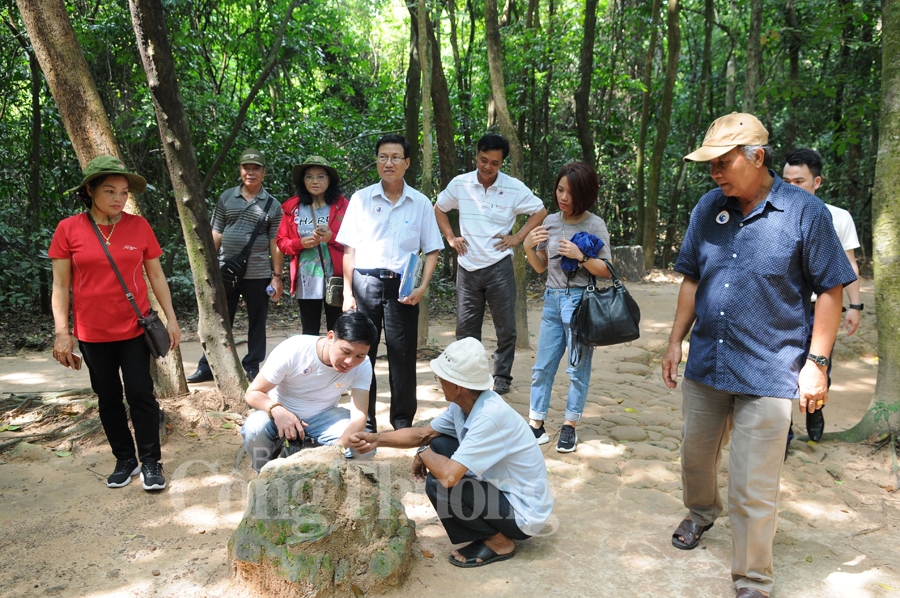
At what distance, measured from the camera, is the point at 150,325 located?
3613 millimetres

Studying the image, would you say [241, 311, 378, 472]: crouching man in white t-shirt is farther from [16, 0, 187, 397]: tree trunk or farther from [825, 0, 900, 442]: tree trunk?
[825, 0, 900, 442]: tree trunk

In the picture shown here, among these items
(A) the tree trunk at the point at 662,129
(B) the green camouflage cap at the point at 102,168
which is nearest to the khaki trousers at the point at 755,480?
(B) the green camouflage cap at the point at 102,168

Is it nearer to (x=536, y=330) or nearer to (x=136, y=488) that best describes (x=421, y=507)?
(x=136, y=488)

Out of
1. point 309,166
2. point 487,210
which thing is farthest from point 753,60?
point 309,166

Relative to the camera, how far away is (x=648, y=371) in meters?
6.73

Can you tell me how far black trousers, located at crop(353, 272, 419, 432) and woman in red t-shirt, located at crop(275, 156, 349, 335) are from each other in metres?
0.55

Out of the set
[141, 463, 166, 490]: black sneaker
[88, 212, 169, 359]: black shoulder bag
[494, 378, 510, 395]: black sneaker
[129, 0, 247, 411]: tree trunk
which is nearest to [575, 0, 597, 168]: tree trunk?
[494, 378, 510, 395]: black sneaker

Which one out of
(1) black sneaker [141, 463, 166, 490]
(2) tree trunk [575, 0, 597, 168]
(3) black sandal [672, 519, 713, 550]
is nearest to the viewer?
(3) black sandal [672, 519, 713, 550]

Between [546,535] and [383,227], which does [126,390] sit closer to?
[383,227]

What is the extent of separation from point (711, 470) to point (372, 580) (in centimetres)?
159

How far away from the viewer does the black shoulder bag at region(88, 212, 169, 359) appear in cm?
353

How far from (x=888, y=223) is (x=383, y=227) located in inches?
132

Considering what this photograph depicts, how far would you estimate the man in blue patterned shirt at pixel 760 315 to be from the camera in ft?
8.55

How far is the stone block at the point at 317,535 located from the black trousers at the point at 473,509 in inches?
8.2
